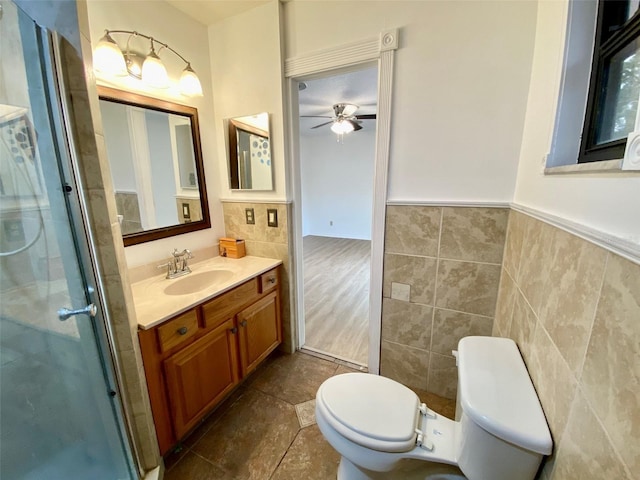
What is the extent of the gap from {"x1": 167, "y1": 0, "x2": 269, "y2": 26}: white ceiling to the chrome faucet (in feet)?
4.94

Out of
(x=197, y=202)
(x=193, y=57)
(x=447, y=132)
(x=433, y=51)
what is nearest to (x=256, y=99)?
(x=193, y=57)

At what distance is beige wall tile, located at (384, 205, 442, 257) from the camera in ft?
4.90

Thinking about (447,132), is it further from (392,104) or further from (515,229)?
(515,229)

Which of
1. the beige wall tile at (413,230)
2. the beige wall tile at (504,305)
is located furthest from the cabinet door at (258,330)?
the beige wall tile at (504,305)

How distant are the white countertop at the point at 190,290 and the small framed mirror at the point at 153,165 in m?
0.27

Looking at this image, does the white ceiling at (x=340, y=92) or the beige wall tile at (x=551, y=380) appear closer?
the beige wall tile at (x=551, y=380)

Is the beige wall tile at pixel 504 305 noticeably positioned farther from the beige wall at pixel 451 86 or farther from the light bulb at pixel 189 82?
the light bulb at pixel 189 82

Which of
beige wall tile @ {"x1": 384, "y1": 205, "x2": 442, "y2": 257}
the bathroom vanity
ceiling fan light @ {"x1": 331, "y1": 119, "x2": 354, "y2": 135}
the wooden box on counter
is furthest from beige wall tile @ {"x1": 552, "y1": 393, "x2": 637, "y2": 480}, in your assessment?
ceiling fan light @ {"x1": 331, "y1": 119, "x2": 354, "y2": 135}

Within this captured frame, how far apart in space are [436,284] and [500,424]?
87 centimetres

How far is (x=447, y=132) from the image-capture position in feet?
4.54

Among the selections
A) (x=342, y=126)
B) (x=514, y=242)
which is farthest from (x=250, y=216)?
(x=342, y=126)

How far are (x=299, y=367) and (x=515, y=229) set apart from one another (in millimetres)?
1641

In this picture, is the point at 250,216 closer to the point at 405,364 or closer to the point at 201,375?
the point at 201,375

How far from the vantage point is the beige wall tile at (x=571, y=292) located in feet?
1.97
